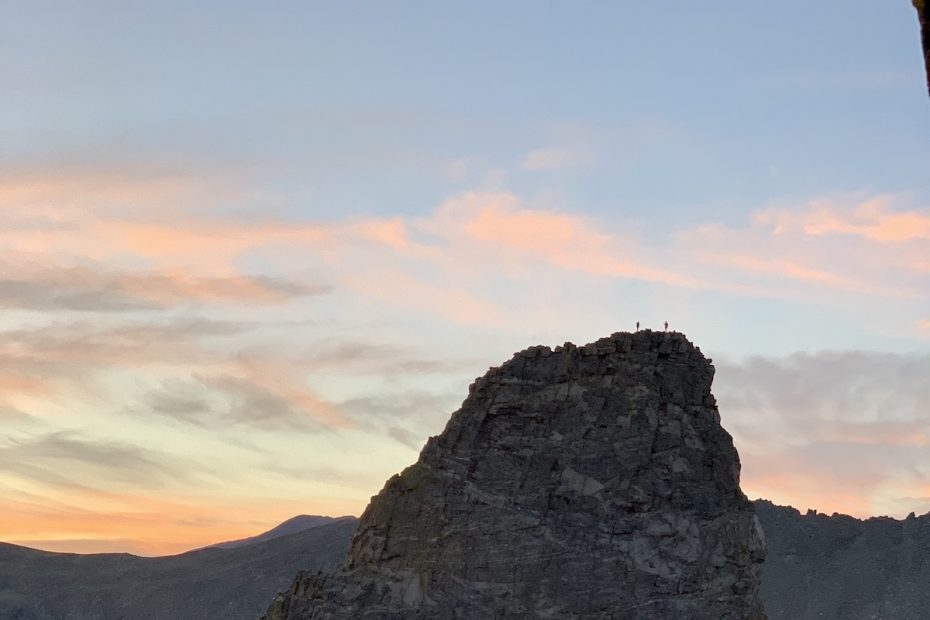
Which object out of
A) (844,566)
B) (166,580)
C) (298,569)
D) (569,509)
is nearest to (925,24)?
(569,509)

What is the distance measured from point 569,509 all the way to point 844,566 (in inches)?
3396

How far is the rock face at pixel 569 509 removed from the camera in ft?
202

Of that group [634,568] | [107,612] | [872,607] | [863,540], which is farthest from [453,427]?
[107,612]

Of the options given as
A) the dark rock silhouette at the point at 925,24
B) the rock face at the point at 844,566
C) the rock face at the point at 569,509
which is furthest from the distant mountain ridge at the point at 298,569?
the dark rock silhouette at the point at 925,24

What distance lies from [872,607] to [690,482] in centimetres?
7490

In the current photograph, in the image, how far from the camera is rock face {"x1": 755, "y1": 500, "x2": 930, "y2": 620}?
131 m

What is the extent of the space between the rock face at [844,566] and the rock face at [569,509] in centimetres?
7091

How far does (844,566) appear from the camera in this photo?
14100 centimetres

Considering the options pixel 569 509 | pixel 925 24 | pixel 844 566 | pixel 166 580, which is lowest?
pixel 925 24

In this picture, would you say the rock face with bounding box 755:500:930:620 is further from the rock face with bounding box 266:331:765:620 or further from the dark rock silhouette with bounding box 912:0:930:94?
the dark rock silhouette with bounding box 912:0:930:94

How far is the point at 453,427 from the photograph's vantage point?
6625cm

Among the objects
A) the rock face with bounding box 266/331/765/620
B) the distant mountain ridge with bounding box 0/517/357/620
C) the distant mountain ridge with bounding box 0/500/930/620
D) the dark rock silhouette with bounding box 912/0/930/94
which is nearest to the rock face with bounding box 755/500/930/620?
the distant mountain ridge with bounding box 0/500/930/620

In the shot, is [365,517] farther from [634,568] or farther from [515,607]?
[634,568]

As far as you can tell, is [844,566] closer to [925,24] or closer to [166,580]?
[166,580]
